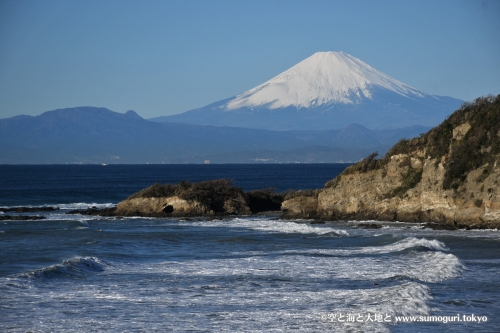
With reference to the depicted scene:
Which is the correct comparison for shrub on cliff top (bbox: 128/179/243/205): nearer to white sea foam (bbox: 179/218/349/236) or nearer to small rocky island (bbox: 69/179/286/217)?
small rocky island (bbox: 69/179/286/217)

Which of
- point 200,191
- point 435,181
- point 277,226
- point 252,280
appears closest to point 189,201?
point 200,191

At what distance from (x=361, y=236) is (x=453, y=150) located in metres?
7.77

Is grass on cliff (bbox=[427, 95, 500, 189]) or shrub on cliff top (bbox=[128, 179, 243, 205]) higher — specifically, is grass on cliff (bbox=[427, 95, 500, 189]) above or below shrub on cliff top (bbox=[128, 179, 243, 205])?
above

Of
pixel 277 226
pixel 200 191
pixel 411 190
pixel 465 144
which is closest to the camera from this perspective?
pixel 465 144

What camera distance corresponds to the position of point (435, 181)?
36.5 metres

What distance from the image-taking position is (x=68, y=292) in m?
20.0

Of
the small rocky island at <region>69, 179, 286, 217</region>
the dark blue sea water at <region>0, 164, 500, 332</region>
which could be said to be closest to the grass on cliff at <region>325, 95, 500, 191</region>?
the dark blue sea water at <region>0, 164, 500, 332</region>

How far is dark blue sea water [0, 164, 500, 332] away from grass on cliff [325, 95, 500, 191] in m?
3.43

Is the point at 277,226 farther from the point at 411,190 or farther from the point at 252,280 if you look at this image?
the point at 252,280

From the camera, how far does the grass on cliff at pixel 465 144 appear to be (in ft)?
117

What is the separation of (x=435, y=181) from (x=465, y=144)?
246 centimetres

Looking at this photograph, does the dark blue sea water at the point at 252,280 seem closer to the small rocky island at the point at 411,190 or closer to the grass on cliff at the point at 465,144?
the small rocky island at the point at 411,190

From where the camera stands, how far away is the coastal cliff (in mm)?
34625

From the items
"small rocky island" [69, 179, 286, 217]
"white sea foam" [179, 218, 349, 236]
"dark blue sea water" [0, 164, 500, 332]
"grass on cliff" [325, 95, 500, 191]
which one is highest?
"grass on cliff" [325, 95, 500, 191]
